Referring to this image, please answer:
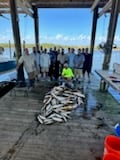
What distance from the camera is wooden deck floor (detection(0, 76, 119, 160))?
321 cm

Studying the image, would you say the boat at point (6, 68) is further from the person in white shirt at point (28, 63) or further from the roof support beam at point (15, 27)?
the person in white shirt at point (28, 63)

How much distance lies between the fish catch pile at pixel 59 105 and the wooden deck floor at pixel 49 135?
16 cm

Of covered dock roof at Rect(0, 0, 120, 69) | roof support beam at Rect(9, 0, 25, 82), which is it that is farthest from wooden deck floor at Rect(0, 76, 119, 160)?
covered dock roof at Rect(0, 0, 120, 69)

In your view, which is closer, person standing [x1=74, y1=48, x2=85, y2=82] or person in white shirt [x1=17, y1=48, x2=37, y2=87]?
person in white shirt [x1=17, y1=48, x2=37, y2=87]

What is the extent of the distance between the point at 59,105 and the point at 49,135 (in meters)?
1.15

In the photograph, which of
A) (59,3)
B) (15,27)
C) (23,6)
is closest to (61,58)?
(15,27)

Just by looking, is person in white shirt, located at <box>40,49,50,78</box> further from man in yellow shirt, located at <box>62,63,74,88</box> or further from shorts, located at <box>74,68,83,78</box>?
shorts, located at <box>74,68,83,78</box>

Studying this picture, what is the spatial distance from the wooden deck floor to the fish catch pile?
6.4 inches

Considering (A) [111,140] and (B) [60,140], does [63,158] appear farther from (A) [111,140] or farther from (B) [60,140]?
(A) [111,140]

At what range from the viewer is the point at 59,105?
4.87m

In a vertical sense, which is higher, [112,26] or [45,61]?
[112,26]

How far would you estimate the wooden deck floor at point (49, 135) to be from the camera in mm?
3209

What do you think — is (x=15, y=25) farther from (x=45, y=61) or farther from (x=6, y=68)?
(x=6, y=68)

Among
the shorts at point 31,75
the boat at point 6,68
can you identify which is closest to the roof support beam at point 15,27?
the shorts at point 31,75
